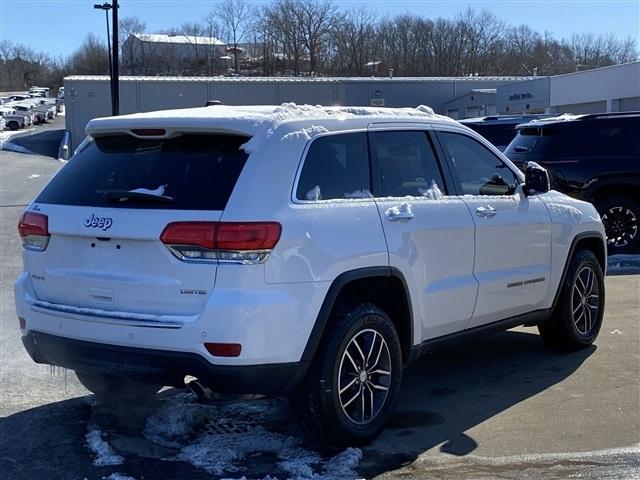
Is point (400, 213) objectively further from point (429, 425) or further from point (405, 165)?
point (429, 425)

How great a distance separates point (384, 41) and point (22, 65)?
61.2 metres

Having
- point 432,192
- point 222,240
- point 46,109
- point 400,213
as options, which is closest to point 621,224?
point 432,192

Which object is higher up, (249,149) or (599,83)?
(599,83)

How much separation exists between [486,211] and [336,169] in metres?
1.32

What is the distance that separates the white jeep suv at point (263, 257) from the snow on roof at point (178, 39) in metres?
97.4

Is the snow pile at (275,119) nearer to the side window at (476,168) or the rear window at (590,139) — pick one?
the side window at (476,168)

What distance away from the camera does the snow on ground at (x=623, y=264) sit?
1014 cm

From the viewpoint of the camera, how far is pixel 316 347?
4.19m

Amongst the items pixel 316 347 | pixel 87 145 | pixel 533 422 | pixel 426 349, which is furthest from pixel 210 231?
pixel 533 422

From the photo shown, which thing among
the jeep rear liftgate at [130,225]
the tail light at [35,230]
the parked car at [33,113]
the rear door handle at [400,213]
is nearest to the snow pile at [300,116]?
the jeep rear liftgate at [130,225]

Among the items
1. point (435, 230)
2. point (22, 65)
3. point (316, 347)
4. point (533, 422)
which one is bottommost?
point (533, 422)

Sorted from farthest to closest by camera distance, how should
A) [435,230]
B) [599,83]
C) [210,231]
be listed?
[599,83] → [435,230] → [210,231]

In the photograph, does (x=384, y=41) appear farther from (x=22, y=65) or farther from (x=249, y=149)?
(x=249, y=149)

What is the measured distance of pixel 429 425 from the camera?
4977mm
